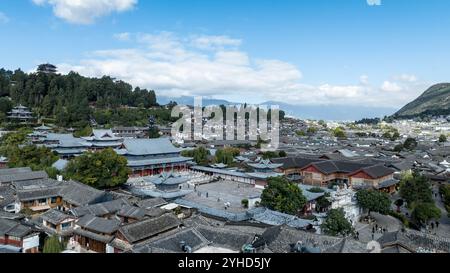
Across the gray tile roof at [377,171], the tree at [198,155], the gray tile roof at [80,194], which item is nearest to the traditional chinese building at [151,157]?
the tree at [198,155]

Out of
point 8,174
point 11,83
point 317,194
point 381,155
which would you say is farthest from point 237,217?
point 11,83

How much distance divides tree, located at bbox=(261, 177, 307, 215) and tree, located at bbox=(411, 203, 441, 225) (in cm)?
652

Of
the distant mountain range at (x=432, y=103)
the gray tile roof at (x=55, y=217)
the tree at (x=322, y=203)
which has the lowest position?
the tree at (x=322, y=203)

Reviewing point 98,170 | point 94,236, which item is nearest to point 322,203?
point 94,236

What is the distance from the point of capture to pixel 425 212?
20.4 meters

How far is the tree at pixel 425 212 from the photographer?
2031 cm

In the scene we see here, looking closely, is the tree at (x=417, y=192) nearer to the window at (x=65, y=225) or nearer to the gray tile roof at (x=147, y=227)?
the gray tile roof at (x=147, y=227)

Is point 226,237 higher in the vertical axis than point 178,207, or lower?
higher

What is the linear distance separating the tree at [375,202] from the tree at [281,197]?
402 cm

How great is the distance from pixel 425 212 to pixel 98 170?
20405 millimetres

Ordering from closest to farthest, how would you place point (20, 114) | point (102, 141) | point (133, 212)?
1. point (133, 212)
2. point (102, 141)
3. point (20, 114)

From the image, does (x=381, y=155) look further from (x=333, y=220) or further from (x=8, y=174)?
(x=8, y=174)

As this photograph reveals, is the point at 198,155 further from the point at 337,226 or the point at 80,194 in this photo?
the point at 337,226
